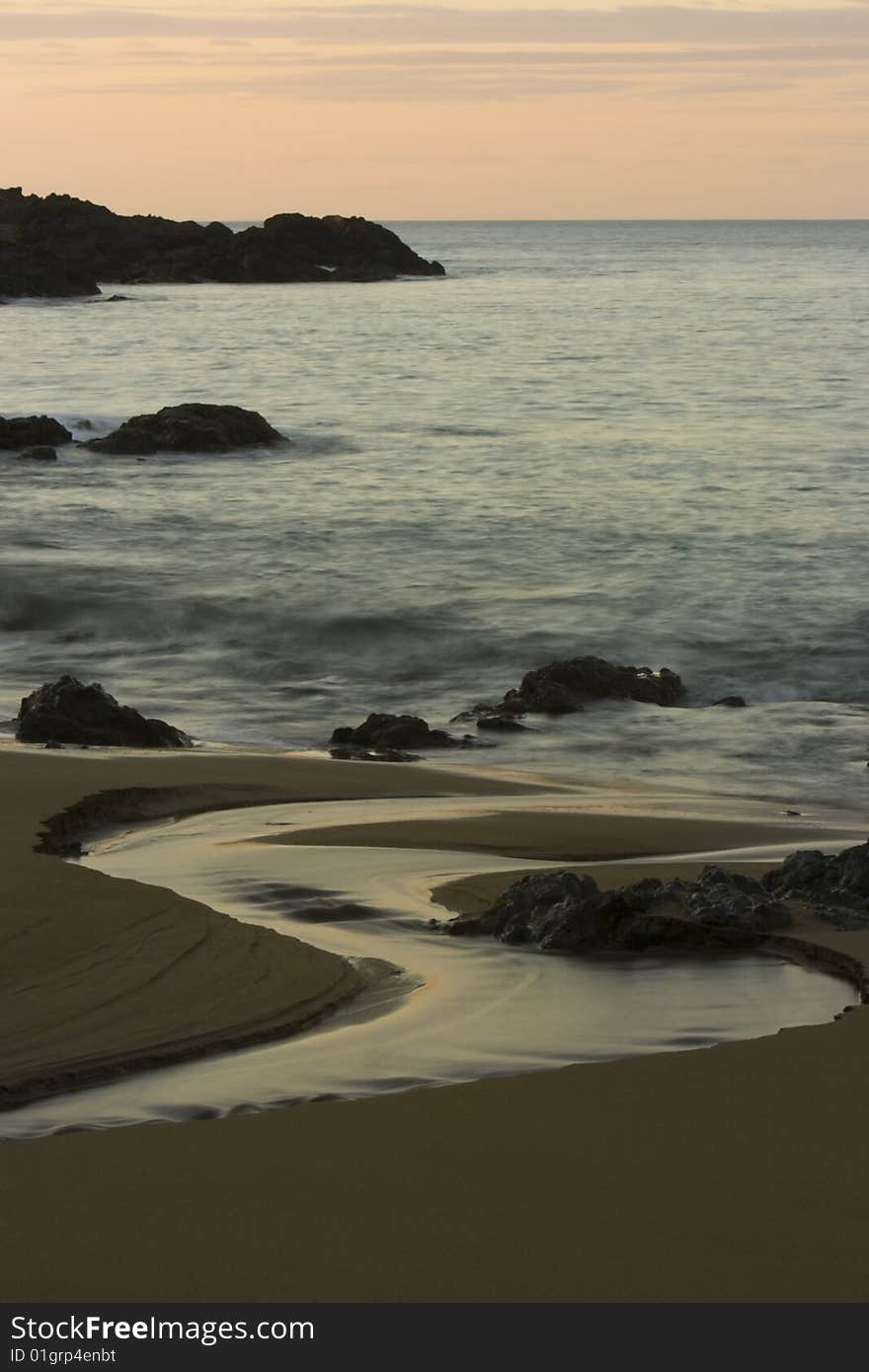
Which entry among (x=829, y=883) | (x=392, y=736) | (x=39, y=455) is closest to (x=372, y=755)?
(x=392, y=736)

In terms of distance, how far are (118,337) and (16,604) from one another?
35617 mm

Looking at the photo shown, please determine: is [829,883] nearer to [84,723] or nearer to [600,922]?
[600,922]

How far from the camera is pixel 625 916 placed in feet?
19.0

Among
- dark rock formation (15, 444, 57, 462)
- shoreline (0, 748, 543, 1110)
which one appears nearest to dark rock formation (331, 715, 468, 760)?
shoreline (0, 748, 543, 1110)

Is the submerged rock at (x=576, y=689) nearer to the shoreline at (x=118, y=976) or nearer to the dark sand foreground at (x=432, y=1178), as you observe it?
the shoreline at (x=118, y=976)

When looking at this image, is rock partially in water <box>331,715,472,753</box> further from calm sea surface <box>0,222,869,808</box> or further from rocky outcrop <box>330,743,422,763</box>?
calm sea surface <box>0,222,869,808</box>

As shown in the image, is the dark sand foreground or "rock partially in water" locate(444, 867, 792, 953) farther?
"rock partially in water" locate(444, 867, 792, 953)

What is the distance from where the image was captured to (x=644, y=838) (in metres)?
7.57

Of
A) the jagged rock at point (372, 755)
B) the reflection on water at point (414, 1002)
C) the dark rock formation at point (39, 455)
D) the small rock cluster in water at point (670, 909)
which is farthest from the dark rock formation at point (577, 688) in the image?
the dark rock formation at point (39, 455)

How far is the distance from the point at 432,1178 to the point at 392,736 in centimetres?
705

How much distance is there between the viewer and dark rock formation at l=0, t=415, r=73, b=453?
27062 millimetres

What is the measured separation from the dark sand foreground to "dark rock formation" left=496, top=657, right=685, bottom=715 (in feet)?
22.0

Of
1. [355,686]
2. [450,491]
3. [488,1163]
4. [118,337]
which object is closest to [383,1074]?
[488,1163]

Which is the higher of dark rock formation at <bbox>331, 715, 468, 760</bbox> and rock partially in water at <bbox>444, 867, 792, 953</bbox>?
rock partially in water at <bbox>444, 867, 792, 953</bbox>
